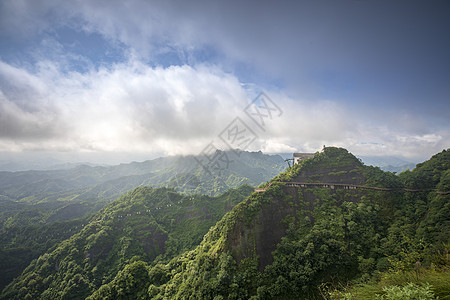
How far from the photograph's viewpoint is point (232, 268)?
29.2 m

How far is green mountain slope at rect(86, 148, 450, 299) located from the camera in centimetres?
2677

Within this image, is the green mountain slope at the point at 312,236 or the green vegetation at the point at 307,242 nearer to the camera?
the green vegetation at the point at 307,242

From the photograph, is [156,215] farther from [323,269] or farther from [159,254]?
[323,269]

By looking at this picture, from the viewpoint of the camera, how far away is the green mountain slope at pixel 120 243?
52250 millimetres

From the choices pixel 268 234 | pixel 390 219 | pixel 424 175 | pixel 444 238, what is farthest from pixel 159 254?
pixel 424 175

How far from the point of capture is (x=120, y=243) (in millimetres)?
64000

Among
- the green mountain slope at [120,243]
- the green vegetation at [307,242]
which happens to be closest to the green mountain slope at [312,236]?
the green vegetation at [307,242]

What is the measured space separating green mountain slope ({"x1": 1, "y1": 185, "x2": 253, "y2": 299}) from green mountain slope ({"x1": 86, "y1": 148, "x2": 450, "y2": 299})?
21129 mm

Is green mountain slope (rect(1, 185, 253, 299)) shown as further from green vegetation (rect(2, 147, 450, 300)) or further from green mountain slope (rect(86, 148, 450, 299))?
green mountain slope (rect(86, 148, 450, 299))

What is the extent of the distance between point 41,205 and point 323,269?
778 ft

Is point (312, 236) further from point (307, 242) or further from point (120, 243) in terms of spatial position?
point (120, 243)

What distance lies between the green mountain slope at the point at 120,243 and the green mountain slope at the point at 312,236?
21.1 metres

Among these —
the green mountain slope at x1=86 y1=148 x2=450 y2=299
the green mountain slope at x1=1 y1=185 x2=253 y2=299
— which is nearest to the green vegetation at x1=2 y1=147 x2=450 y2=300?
the green mountain slope at x1=86 y1=148 x2=450 y2=299

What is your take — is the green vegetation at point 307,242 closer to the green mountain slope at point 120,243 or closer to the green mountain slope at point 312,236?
the green mountain slope at point 312,236
